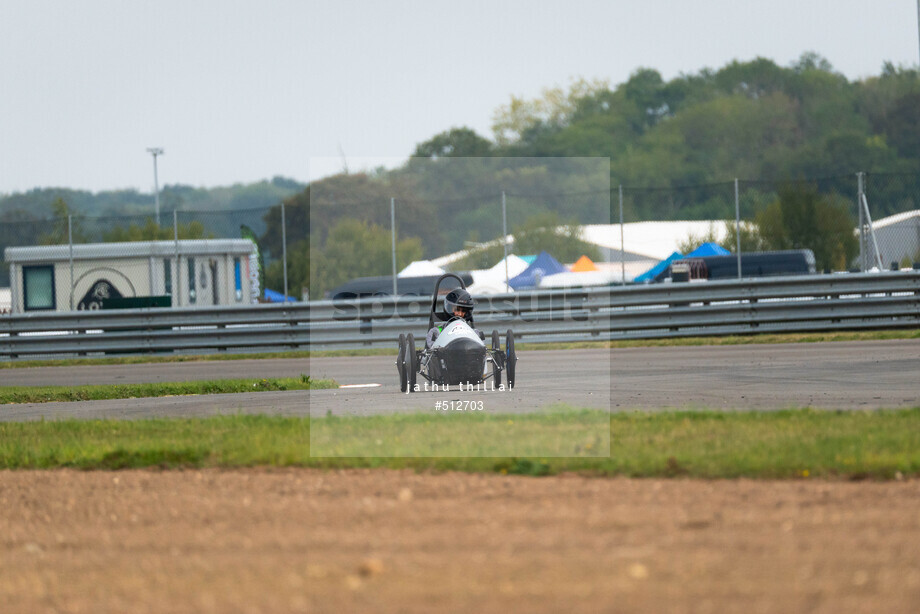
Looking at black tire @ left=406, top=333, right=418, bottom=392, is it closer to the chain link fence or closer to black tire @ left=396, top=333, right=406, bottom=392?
black tire @ left=396, top=333, right=406, bottom=392

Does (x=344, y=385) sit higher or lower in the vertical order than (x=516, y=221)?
lower

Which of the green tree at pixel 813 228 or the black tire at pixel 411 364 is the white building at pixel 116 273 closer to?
the black tire at pixel 411 364

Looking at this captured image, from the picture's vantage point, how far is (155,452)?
8539 millimetres

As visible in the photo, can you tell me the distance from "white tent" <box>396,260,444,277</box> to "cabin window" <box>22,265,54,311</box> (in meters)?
9.54

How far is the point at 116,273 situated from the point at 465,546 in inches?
943

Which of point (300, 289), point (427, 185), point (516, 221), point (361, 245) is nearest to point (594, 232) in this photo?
point (427, 185)

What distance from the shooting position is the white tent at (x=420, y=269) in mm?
33025

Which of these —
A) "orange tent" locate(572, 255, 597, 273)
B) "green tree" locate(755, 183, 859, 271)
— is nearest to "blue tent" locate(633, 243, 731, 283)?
"orange tent" locate(572, 255, 597, 273)

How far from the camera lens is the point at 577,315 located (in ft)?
67.6

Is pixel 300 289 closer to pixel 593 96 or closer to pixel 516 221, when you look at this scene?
pixel 516 221

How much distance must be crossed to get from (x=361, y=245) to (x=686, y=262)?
910 cm

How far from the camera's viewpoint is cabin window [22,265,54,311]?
27.2 metres

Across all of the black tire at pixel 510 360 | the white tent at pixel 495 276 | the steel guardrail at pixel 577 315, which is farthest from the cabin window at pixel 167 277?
the black tire at pixel 510 360

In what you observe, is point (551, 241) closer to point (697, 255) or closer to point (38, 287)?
point (697, 255)
